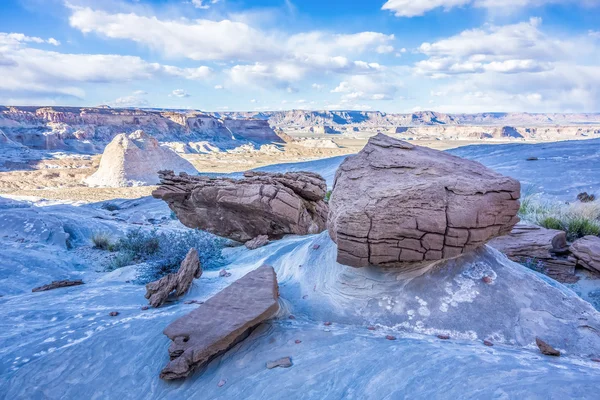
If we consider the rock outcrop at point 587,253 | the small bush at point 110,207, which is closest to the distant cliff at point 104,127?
the small bush at point 110,207

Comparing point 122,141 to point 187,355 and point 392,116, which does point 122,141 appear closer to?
point 187,355

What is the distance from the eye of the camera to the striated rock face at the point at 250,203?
6.88 metres

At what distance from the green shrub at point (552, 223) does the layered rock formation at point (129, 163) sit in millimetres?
25917

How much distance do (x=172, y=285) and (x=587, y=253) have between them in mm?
5305

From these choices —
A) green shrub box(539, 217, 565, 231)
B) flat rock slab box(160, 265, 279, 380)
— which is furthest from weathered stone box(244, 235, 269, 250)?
green shrub box(539, 217, 565, 231)

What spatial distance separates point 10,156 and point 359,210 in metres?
46.4

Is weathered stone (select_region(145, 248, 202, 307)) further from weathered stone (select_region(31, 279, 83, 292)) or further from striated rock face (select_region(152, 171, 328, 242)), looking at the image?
striated rock face (select_region(152, 171, 328, 242))

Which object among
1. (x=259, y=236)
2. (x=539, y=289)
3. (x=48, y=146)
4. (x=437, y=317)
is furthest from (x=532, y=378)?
(x=48, y=146)

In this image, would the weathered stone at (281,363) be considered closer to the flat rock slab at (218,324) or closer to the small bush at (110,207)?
the flat rock slab at (218,324)

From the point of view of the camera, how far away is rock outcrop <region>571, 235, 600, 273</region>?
16.7ft

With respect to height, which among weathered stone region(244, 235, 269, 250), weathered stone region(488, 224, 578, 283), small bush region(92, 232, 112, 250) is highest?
weathered stone region(488, 224, 578, 283)

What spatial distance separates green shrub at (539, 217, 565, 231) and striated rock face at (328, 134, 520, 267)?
3.80 metres

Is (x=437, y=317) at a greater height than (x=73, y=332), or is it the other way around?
(x=437, y=317)

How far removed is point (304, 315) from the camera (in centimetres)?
354
